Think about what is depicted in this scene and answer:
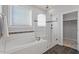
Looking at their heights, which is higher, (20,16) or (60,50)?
(20,16)

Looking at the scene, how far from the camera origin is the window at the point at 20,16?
3.95 feet

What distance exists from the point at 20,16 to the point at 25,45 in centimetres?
41

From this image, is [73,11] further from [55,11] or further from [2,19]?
[2,19]

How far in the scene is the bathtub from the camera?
1182 millimetres

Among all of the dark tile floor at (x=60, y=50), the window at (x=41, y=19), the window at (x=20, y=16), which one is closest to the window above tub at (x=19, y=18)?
the window at (x=20, y=16)

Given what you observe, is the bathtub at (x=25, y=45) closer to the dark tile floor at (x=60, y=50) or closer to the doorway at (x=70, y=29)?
the dark tile floor at (x=60, y=50)

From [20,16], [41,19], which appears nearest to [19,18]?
[20,16]

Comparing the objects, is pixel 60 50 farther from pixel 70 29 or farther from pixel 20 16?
pixel 20 16

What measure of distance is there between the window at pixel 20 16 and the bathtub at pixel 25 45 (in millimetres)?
177

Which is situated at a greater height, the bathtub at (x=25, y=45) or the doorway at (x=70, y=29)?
the doorway at (x=70, y=29)

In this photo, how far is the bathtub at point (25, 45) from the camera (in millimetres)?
1182

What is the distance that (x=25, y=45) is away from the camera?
1222 millimetres

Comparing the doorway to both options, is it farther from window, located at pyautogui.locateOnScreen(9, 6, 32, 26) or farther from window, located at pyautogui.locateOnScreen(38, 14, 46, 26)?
window, located at pyautogui.locateOnScreen(9, 6, 32, 26)
